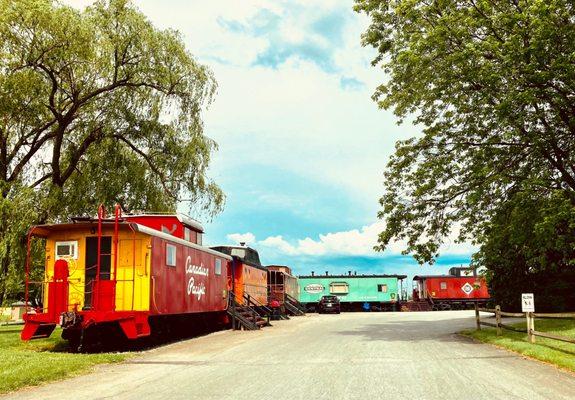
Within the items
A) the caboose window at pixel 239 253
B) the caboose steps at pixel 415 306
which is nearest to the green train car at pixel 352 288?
the caboose steps at pixel 415 306

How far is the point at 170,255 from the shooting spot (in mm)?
17078

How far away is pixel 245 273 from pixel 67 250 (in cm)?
1287

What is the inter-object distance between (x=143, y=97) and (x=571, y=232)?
59.2 ft

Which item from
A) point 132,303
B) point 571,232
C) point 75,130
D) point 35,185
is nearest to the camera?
point 132,303

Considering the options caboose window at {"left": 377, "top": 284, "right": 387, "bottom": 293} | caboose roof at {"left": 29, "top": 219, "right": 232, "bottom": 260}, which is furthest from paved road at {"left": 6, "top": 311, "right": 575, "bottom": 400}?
caboose window at {"left": 377, "top": 284, "right": 387, "bottom": 293}

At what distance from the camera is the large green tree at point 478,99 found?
16312 millimetres

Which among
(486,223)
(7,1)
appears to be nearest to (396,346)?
(486,223)

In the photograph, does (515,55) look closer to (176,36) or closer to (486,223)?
(486,223)

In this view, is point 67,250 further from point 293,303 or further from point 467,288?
point 467,288

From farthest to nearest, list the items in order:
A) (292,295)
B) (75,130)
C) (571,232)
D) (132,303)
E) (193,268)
→ 1. (292,295)
2. (75,130)
3. (193,268)
4. (571,232)
5. (132,303)

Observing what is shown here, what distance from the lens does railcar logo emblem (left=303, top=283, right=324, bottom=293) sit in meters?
53.1

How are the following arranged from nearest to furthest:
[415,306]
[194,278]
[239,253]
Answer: [194,278] < [239,253] < [415,306]

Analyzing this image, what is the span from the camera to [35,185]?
23344 mm

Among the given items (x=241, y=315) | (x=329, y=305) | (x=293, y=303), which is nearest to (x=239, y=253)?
(x=241, y=315)
